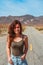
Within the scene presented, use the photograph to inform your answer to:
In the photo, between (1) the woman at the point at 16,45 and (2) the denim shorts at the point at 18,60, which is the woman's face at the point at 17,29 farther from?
(2) the denim shorts at the point at 18,60

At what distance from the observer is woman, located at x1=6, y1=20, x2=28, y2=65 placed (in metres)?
5.25

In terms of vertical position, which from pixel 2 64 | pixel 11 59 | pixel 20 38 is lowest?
pixel 2 64

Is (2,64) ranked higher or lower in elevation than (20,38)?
lower

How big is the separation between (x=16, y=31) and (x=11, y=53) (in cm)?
45

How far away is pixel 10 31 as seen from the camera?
5.34 metres

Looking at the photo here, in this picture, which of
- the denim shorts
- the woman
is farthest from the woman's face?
the denim shorts

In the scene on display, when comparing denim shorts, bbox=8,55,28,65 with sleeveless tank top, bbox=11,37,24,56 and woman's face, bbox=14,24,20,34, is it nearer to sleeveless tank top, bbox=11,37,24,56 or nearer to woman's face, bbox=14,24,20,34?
sleeveless tank top, bbox=11,37,24,56

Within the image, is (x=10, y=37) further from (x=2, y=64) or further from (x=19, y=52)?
(x=2, y=64)

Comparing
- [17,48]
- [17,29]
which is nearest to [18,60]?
[17,48]

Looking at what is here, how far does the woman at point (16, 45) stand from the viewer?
525cm

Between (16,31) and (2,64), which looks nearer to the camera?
(16,31)

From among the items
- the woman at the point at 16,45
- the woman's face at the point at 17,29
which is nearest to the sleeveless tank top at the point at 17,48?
the woman at the point at 16,45

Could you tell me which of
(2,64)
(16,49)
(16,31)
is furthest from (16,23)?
(2,64)

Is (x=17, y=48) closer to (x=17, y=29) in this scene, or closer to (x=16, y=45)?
(x=16, y=45)
